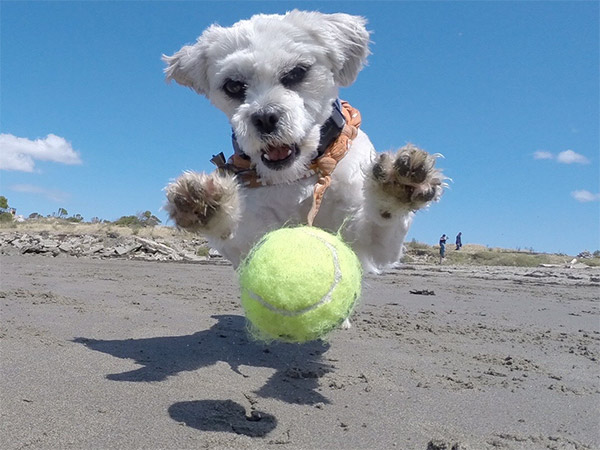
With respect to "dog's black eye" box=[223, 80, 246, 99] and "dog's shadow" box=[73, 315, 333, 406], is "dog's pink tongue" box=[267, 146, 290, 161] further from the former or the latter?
"dog's shadow" box=[73, 315, 333, 406]

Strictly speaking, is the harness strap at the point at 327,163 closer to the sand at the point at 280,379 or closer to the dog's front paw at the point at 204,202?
the dog's front paw at the point at 204,202

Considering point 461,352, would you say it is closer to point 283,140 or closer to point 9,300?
point 283,140

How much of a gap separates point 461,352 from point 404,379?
1.08 m

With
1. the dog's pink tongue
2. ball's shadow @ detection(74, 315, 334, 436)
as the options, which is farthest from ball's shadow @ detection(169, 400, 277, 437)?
the dog's pink tongue

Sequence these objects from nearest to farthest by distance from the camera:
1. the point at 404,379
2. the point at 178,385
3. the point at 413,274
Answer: the point at 178,385 → the point at 404,379 → the point at 413,274

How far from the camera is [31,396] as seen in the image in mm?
2975

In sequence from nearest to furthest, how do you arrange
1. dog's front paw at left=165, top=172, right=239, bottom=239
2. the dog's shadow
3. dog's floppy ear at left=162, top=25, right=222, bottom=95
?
the dog's shadow < dog's front paw at left=165, top=172, right=239, bottom=239 < dog's floppy ear at left=162, top=25, right=222, bottom=95

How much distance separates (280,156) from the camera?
160 inches

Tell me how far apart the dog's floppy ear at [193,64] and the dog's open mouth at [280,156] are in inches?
38.9

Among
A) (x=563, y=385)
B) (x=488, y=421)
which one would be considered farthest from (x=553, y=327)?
(x=488, y=421)

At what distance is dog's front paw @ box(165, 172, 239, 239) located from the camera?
3.71 meters

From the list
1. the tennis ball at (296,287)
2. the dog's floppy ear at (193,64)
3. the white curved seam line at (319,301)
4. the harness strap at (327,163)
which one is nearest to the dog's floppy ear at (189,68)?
the dog's floppy ear at (193,64)

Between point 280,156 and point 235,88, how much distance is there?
1.77ft

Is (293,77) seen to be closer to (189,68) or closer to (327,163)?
(327,163)
